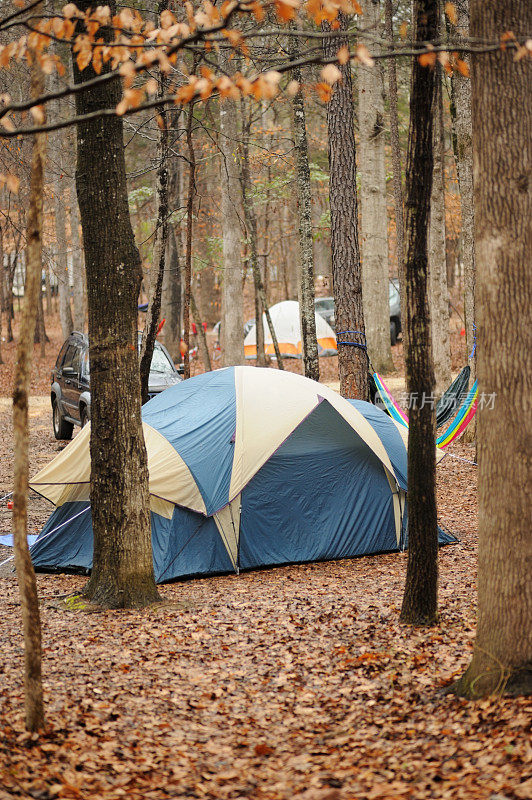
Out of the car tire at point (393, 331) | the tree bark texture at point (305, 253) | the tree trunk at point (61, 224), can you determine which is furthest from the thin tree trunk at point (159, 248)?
the car tire at point (393, 331)

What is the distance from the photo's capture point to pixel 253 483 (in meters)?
7.67

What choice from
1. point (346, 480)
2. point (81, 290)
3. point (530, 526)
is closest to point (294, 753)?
point (530, 526)

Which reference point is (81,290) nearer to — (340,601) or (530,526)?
(340,601)

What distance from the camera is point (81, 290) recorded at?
25078 mm

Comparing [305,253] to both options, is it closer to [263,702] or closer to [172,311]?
[263,702]

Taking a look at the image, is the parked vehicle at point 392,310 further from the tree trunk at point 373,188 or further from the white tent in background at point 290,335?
the tree trunk at point 373,188

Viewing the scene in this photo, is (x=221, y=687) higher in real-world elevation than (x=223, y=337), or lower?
lower

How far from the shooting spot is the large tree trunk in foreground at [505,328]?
151 inches

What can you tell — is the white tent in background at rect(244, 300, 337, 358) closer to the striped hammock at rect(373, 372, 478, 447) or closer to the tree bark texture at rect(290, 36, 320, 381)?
the tree bark texture at rect(290, 36, 320, 381)

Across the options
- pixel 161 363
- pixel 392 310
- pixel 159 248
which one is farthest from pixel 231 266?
pixel 392 310

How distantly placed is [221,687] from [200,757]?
923 mm

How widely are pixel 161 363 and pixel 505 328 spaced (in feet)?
36.0

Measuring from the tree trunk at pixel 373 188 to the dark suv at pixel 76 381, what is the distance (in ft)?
15.9

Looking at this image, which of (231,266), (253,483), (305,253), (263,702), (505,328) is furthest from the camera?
(231,266)
